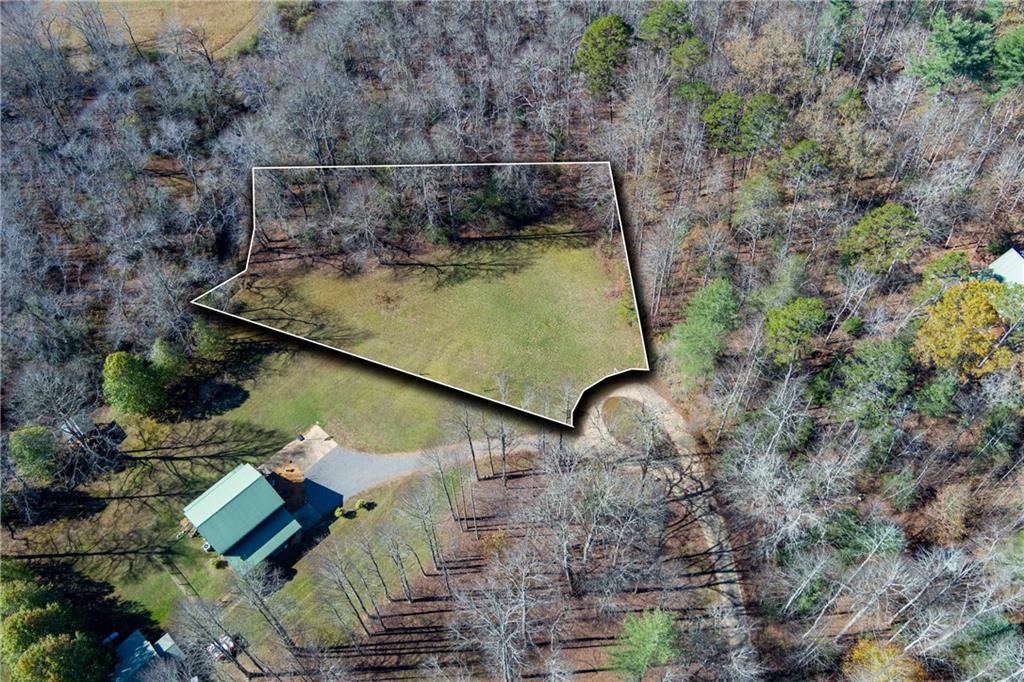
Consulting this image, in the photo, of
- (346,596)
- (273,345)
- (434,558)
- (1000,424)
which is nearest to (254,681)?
(346,596)

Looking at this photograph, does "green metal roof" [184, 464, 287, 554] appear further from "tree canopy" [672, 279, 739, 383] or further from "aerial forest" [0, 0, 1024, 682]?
"tree canopy" [672, 279, 739, 383]

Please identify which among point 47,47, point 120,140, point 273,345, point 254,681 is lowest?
point 254,681

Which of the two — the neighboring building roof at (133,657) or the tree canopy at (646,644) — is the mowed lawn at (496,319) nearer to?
the tree canopy at (646,644)

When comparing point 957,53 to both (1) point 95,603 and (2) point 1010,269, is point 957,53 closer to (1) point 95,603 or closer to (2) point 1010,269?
(2) point 1010,269

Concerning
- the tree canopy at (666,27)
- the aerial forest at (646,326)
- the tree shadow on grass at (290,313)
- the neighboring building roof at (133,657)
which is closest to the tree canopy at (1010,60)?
the aerial forest at (646,326)

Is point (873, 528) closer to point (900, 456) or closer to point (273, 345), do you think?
point (900, 456)

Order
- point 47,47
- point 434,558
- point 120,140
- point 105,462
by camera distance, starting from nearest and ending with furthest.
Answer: point 434,558, point 105,462, point 120,140, point 47,47
